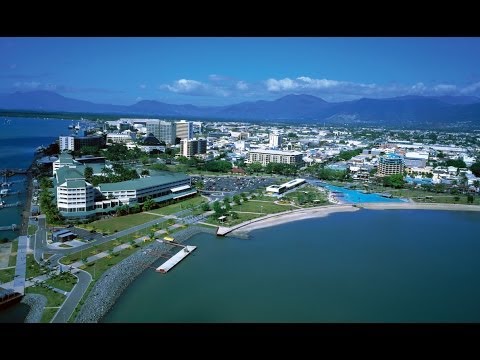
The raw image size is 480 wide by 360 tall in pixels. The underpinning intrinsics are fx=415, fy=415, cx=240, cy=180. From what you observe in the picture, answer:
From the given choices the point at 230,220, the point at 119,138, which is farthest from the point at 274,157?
the point at 230,220

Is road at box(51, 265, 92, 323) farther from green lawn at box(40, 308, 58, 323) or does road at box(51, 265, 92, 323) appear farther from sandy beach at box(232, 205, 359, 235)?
sandy beach at box(232, 205, 359, 235)

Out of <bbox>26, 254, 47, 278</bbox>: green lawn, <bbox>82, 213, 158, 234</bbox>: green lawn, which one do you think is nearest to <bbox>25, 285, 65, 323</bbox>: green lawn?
<bbox>26, 254, 47, 278</bbox>: green lawn

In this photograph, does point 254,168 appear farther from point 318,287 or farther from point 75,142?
point 318,287

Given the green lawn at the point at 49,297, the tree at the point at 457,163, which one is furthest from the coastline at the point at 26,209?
the tree at the point at 457,163

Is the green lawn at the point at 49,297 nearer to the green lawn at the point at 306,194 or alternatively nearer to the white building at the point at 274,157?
the green lawn at the point at 306,194

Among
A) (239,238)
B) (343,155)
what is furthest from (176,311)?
(343,155)

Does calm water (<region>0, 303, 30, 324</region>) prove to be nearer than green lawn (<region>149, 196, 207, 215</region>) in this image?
Yes
